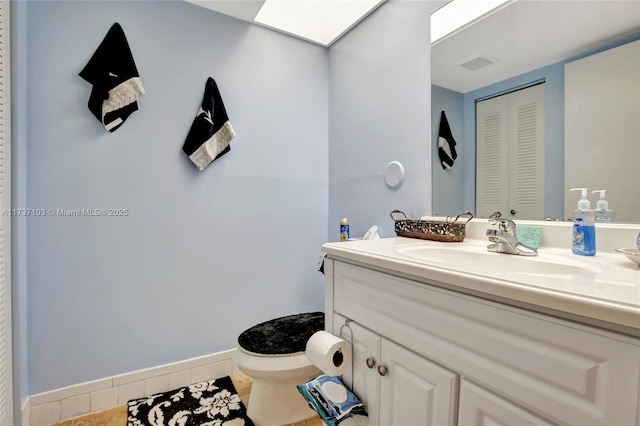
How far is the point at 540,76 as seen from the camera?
108cm

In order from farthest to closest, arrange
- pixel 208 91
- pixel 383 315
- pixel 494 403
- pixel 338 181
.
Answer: pixel 338 181, pixel 208 91, pixel 383 315, pixel 494 403

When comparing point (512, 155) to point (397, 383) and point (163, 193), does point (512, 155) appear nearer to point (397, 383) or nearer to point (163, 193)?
point (397, 383)

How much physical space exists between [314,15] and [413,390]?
6.46ft

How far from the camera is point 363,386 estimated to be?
96cm

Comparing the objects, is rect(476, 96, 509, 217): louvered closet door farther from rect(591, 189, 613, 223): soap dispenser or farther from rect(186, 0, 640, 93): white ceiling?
rect(591, 189, 613, 223): soap dispenser

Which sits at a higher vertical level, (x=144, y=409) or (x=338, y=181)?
(x=338, y=181)

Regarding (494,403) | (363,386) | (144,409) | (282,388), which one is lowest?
(144,409)

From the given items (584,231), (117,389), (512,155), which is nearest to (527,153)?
(512,155)

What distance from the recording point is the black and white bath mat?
1.39 meters

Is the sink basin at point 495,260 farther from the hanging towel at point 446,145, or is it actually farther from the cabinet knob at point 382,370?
the hanging towel at point 446,145

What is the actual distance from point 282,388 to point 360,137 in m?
1.45

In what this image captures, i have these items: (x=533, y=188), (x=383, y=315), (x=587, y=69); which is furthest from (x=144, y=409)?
(x=587, y=69)

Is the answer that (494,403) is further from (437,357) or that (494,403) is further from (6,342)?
(6,342)

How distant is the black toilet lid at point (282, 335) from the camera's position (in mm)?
1302
